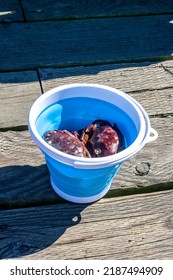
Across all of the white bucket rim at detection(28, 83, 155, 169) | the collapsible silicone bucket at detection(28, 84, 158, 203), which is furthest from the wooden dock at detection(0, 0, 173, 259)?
the white bucket rim at detection(28, 83, 155, 169)

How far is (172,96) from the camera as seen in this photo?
2.19 meters

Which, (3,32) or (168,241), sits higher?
(3,32)

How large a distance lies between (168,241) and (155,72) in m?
0.99

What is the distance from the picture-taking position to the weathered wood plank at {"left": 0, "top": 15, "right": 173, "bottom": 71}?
94.7 inches

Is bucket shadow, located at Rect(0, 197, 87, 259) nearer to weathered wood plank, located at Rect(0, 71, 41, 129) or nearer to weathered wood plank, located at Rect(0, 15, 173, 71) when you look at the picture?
weathered wood plank, located at Rect(0, 71, 41, 129)

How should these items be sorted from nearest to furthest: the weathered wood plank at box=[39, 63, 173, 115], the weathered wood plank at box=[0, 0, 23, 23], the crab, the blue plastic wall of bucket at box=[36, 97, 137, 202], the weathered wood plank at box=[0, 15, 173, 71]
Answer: the blue plastic wall of bucket at box=[36, 97, 137, 202] < the crab < the weathered wood plank at box=[39, 63, 173, 115] < the weathered wood plank at box=[0, 15, 173, 71] < the weathered wood plank at box=[0, 0, 23, 23]

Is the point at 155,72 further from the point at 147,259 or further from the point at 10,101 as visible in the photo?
Answer: the point at 147,259

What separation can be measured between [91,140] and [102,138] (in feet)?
0.17

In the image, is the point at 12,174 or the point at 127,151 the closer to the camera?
the point at 127,151

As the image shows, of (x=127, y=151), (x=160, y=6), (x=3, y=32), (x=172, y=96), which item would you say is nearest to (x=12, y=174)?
(x=127, y=151)

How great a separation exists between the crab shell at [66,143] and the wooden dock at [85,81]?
0.20 m

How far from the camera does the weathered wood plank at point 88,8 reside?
274 cm

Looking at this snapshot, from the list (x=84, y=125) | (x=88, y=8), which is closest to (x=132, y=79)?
(x=84, y=125)

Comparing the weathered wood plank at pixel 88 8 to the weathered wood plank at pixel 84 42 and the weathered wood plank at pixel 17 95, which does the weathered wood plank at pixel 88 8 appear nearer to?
the weathered wood plank at pixel 84 42
